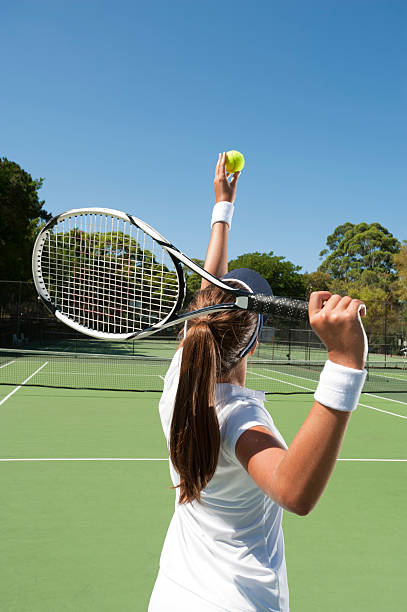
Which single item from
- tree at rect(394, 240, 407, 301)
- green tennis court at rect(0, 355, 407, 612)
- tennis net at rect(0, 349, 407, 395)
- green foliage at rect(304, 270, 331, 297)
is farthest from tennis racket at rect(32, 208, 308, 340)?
green foliage at rect(304, 270, 331, 297)

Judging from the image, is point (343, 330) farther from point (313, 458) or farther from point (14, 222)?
point (14, 222)

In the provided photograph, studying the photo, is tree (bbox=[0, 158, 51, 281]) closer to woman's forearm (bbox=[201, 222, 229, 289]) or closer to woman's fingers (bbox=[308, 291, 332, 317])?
woman's forearm (bbox=[201, 222, 229, 289])

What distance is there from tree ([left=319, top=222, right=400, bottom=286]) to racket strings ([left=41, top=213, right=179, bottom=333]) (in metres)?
69.7

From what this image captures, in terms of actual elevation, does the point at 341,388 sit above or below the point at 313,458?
above

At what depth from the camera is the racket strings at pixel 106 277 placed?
2062 mm

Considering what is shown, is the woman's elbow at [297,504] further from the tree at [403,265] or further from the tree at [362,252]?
the tree at [362,252]

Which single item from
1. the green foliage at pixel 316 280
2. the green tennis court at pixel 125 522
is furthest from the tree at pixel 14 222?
the green foliage at pixel 316 280

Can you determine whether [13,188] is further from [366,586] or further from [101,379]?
[366,586]

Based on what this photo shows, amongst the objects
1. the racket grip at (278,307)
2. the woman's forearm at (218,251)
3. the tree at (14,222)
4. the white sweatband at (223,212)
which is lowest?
the racket grip at (278,307)

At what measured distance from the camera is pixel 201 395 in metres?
1.28

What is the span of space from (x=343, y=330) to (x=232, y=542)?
0.63 metres

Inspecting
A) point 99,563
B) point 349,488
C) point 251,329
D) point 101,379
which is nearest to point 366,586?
point 99,563

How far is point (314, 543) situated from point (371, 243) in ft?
243

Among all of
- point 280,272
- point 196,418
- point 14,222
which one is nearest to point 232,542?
point 196,418
